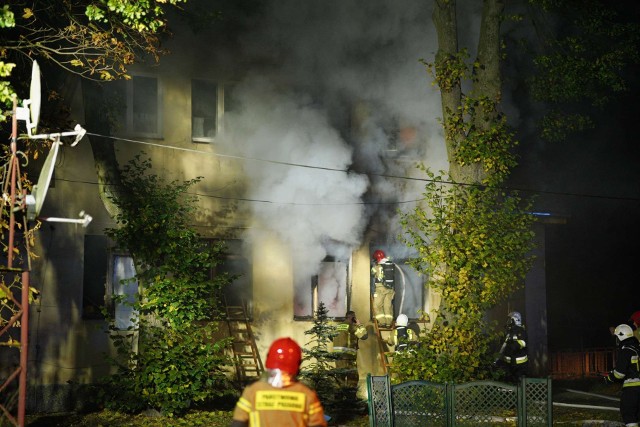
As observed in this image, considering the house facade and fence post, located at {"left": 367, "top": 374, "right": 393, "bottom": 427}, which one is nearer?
fence post, located at {"left": 367, "top": 374, "right": 393, "bottom": 427}

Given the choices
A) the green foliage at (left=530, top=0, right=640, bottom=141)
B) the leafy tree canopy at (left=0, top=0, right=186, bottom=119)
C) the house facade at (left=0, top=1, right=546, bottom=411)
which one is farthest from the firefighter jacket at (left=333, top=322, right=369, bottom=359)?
the leafy tree canopy at (left=0, top=0, right=186, bottom=119)

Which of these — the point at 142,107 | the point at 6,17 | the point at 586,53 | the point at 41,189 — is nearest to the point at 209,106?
the point at 142,107

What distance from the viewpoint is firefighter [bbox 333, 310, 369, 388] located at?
602 inches

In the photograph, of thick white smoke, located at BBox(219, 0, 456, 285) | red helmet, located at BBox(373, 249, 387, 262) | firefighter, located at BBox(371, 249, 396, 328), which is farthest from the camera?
red helmet, located at BBox(373, 249, 387, 262)

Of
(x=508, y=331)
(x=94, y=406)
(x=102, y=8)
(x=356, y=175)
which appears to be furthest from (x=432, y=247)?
(x=94, y=406)

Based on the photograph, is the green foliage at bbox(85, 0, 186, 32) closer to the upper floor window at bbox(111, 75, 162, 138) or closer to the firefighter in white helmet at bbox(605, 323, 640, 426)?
the upper floor window at bbox(111, 75, 162, 138)

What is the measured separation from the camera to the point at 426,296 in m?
19.1

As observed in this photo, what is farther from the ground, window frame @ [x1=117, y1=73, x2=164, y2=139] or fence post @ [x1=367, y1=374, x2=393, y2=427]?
window frame @ [x1=117, y1=73, x2=164, y2=139]

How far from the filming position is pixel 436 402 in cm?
1034

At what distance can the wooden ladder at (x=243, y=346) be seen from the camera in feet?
54.3

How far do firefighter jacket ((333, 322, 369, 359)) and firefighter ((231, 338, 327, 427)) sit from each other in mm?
10215

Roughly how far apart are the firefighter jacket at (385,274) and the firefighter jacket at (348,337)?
4.75 ft

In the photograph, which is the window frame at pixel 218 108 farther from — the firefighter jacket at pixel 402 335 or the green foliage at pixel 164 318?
the firefighter jacket at pixel 402 335

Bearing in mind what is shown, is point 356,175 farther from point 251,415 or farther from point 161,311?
point 251,415
